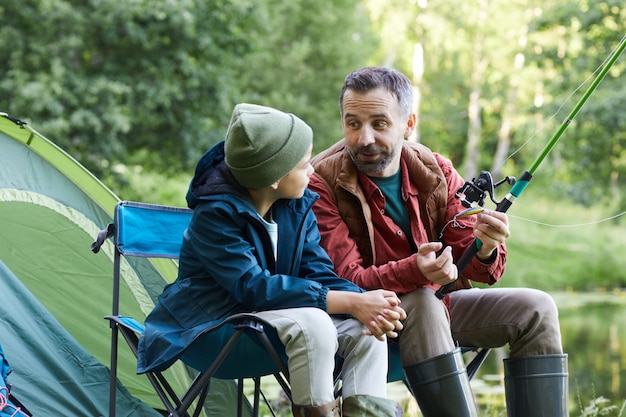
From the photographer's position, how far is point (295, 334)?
1.76m

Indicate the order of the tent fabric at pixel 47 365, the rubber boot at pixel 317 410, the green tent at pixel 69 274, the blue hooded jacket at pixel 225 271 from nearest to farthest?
the rubber boot at pixel 317 410
the blue hooded jacket at pixel 225 271
the tent fabric at pixel 47 365
the green tent at pixel 69 274

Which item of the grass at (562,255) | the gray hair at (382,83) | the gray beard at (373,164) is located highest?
the grass at (562,255)

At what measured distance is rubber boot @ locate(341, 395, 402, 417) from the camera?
5.86 feet

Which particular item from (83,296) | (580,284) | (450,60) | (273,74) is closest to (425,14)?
(450,60)

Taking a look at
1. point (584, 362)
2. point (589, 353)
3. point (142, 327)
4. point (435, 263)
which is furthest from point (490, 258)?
point (589, 353)

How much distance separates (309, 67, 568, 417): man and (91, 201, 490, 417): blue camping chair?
131 millimetres

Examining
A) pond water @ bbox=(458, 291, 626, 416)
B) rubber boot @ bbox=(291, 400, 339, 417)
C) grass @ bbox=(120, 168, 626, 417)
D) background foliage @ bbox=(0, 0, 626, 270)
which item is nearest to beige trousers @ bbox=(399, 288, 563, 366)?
rubber boot @ bbox=(291, 400, 339, 417)

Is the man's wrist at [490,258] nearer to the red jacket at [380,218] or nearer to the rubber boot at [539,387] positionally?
the red jacket at [380,218]

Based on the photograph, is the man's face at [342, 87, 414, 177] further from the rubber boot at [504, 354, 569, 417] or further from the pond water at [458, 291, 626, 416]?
the pond water at [458, 291, 626, 416]

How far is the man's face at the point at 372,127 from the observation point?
7.32 feet

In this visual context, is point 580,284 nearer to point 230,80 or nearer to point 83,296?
point 230,80

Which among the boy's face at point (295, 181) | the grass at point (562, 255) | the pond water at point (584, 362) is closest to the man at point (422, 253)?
the boy's face at point (295, 181)

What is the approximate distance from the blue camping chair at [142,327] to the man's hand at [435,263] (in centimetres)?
20

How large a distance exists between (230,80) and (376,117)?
314 inches
